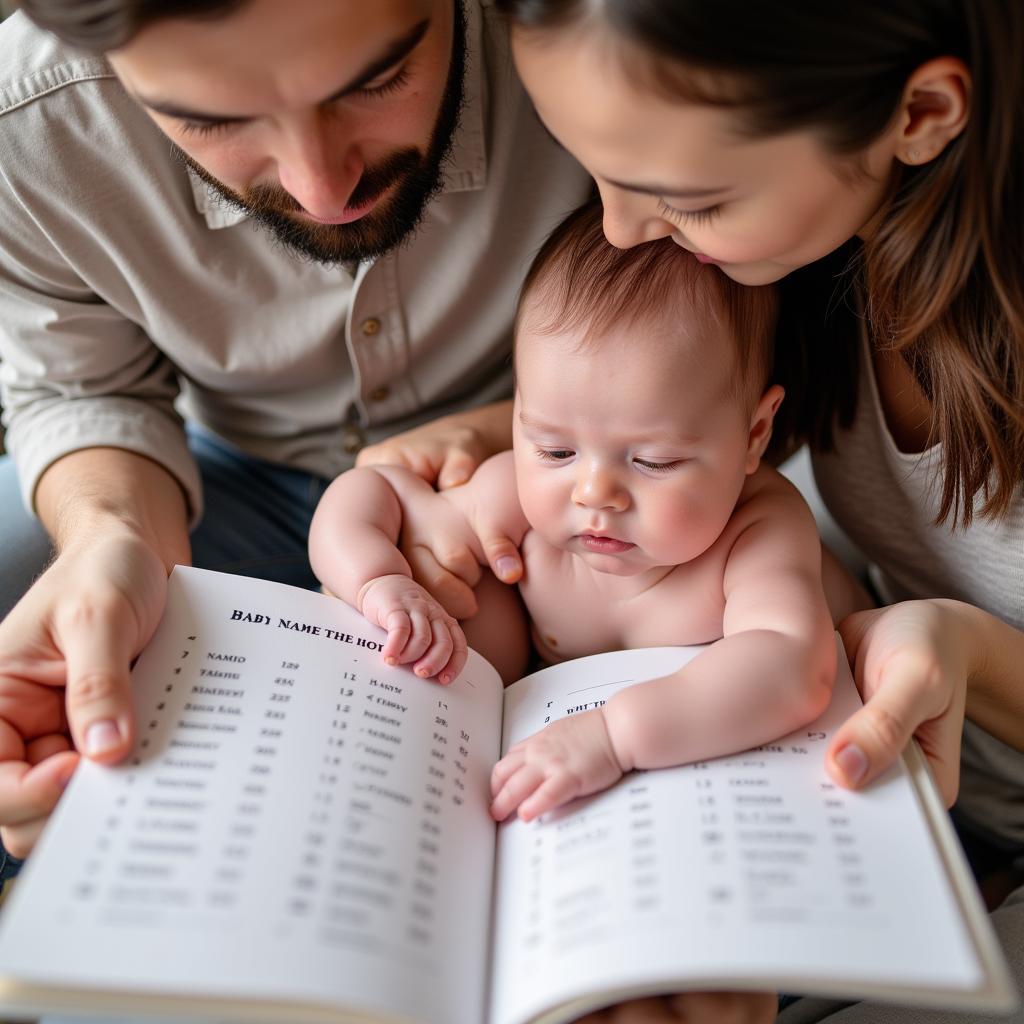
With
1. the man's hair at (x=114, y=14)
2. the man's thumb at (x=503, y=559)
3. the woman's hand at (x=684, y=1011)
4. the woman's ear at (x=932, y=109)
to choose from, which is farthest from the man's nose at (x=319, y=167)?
the woman's hand at (x=684, y=1011)

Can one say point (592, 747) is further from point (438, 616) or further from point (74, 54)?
point (74, 54)

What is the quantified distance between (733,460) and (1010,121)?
1.17 feet

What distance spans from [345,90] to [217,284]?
430 mm

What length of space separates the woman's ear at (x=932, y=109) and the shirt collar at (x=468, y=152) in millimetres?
533

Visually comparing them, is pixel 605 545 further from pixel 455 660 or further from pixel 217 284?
pixel 217 284

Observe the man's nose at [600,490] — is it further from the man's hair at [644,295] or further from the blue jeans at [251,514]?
the blue jeans at [251,514]

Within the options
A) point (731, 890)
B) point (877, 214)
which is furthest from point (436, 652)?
point (877, 214)

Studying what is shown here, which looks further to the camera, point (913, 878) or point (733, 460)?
point (733, 460)

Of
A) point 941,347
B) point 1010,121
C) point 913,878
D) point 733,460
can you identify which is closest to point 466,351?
point 733,460

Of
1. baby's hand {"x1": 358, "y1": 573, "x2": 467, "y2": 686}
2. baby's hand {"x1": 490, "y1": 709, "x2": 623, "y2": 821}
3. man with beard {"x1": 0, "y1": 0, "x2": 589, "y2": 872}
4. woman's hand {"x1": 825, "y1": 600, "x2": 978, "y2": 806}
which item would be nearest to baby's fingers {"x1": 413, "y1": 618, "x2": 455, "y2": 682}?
baby's hand {"x1": 358, "y1": 573, "x2": 467, "y2": 686}

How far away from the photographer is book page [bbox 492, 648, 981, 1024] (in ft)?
2.12

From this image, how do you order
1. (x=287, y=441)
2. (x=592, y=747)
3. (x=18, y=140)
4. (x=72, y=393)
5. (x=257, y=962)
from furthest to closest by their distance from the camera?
(x=287, y=441) < (x=72, y=393) < (x=18, y=140) < (x=592, y=747) < (x=257, y=962)

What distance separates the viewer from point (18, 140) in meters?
1.07

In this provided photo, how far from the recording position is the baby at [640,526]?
0.82 metres
